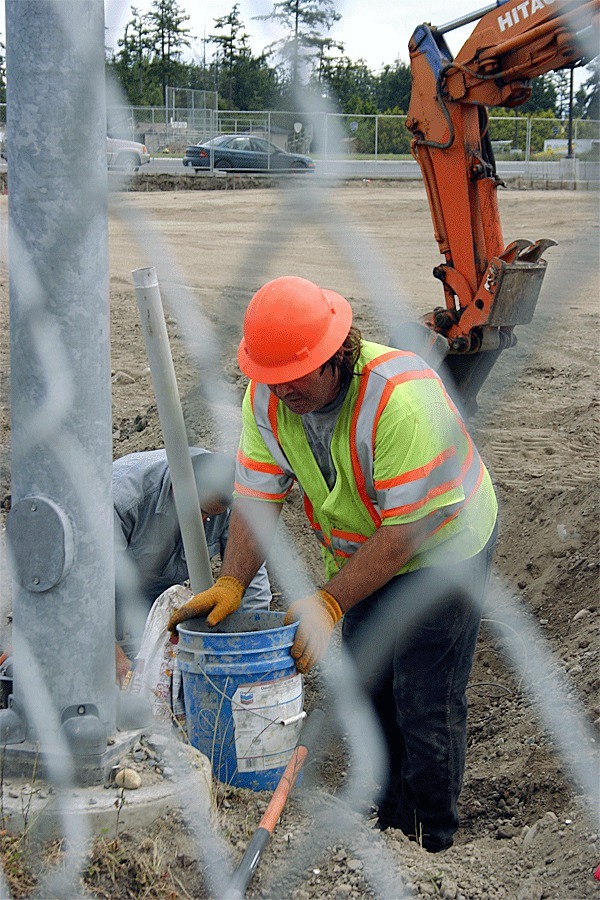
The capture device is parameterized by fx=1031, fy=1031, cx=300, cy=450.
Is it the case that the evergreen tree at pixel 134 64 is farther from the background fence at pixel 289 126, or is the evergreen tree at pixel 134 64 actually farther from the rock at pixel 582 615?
the rock at pixel 582 615

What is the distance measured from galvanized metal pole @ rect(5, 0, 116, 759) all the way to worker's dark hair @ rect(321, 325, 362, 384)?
121 cm

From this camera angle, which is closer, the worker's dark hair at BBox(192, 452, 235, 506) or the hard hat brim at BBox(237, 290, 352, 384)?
the hard hat brim at BBox(237, 290, 352, 384)

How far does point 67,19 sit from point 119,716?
50.0 inches

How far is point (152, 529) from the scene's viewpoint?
4059 mm

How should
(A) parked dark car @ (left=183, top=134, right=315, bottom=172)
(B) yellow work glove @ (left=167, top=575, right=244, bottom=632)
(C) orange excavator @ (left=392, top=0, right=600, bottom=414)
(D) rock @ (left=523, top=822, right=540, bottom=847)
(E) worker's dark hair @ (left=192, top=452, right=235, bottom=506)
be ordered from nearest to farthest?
(B) yellow work glove @ (left=167, top=575, right=244, bottom=632) < (D) rock @ (left=523, top=822, right=540, bottom=847) < (E) worker's dark hair @ (left=192, top=452, right=235, bottom=506) < (C) orange excavator @ (left=392, top=0, right=600, bottom=414) < (A) parked dark car @ (left=183, top=134, right=315, bottom=172)

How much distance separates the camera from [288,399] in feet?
9.69

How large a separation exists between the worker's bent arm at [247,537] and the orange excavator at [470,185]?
10.6 ft

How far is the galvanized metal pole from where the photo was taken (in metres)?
1.58

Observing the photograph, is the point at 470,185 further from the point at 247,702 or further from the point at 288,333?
the point at 247,702

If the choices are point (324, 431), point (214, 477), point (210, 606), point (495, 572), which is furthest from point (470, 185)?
point (210, 606)

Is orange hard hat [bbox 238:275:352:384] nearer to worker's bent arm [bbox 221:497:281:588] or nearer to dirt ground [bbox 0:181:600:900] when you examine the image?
dirt ground [bbox 0:181:600:900]

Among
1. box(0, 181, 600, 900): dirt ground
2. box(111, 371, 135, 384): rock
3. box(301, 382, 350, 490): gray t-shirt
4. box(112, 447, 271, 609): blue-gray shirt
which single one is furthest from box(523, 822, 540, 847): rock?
box(111, 371, 135, 384): rock

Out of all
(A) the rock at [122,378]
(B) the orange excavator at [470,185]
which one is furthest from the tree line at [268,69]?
(A) the rock at [122,378]

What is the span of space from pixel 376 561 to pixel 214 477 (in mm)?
1121
